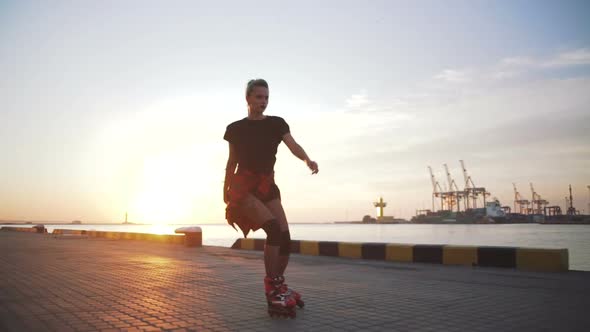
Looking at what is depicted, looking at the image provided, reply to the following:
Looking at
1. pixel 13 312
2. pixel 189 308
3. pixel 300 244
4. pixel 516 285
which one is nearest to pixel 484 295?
pixel 516 285

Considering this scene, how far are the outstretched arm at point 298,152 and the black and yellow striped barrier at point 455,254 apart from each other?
5336 millimetres

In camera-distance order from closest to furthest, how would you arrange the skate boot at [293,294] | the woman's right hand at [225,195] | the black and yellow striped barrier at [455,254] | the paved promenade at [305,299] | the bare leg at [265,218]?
the paved promenade at [305,299] < the skate boot at [293,294] < the bare leg at [265,218] < the woman's right hand at [225,195] < the black and yellow striped barrier at [455,254]

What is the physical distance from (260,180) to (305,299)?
143 cm

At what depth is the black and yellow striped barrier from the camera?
745 centimetres

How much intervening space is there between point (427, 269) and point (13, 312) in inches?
244

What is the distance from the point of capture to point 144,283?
5.97 m

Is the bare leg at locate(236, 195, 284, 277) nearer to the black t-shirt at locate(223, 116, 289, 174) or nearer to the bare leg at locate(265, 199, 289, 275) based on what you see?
the bare leg at locate(265, 199, 289, 275)

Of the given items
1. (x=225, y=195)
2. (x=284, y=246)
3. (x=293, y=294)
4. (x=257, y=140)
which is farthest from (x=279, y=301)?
(x=257, y=140)

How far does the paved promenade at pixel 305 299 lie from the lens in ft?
11.6

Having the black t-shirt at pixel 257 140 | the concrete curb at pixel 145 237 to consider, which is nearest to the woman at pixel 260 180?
the black t-shirt at pixel 257 140

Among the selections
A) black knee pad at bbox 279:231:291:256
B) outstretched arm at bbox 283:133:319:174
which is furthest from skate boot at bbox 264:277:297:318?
outstretched arm at bbox 283:133:319:174

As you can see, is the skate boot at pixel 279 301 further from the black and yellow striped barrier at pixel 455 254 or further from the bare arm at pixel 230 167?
the black and yellow striped barrier at pixel 455 254

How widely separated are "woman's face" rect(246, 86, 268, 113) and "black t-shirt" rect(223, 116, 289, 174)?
0.39 ft

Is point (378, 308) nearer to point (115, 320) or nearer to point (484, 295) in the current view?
point (484, 295)
